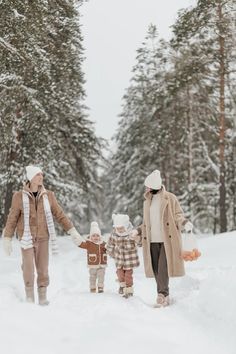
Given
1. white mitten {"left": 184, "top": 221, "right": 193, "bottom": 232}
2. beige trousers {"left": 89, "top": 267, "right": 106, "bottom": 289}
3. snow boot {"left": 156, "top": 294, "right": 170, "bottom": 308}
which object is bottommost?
snow boot {"left": 156, "top": 294, "right": 170, "bottom": 308}

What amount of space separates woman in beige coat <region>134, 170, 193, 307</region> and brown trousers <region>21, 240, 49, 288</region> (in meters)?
1.50

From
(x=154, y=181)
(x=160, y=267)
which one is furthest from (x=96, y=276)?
(x=154, y=181)

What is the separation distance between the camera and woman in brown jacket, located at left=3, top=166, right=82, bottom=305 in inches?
277

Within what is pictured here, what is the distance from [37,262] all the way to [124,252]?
1435mm

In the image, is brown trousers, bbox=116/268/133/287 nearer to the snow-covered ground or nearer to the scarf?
the snow-covered ground

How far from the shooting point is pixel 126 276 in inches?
309

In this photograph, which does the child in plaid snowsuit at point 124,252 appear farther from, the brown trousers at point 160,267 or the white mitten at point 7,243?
the white mitten at point 7,243

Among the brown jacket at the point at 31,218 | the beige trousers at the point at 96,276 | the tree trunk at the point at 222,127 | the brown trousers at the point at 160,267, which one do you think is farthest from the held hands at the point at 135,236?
the tree trunk at the point at 222,127

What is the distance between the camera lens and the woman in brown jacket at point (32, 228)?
704cm

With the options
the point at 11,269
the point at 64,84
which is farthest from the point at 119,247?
the point at 64,84

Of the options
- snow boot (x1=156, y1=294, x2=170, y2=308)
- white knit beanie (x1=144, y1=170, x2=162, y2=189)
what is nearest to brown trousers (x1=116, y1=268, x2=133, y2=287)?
snow boot (x1=156, y1=294, x2=170, y2=308)

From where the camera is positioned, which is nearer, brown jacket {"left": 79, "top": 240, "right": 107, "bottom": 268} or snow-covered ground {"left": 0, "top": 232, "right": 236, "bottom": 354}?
snow-covered ground {"left": 0, "top": 232, "right": 236, "bottom": 354}

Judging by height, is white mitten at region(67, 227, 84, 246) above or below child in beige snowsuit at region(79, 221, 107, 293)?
above

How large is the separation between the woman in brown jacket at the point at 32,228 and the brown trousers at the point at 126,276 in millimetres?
1305
